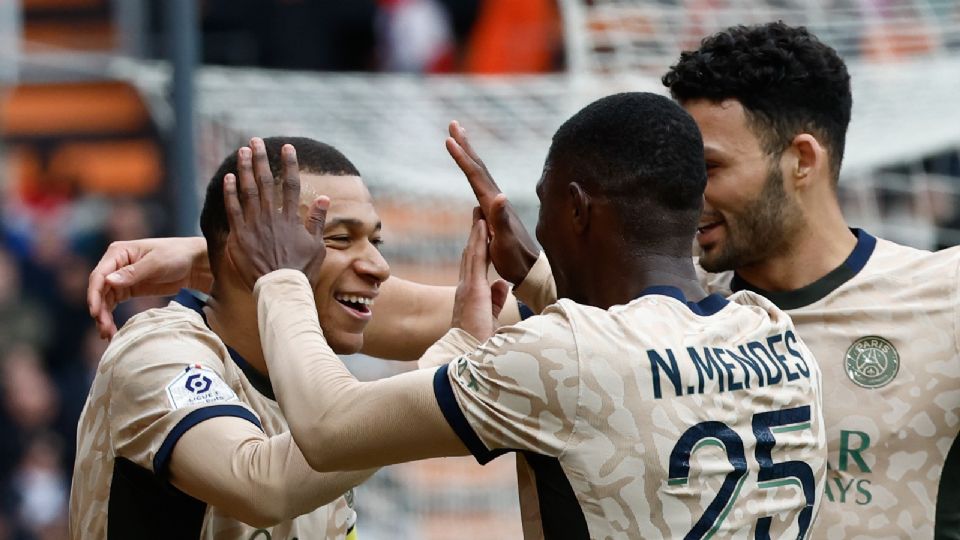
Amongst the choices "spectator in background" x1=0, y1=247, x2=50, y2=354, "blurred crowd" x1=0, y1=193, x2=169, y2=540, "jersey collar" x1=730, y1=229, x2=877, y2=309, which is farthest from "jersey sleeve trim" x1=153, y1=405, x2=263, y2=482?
"spectator in background" x1=0, y1=247, x2=50, y2=354

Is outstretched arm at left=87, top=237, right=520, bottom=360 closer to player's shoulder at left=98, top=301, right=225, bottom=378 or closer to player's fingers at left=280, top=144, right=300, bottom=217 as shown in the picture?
player's shoulder at left=98, top=301, right=225, bottom=378

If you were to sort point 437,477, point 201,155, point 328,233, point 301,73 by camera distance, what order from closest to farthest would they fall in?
point 328,233 < point 201,155 < point 437,477 < point 301,73

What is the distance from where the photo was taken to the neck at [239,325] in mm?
4062

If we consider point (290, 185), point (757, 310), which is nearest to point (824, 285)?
point (757, 310)

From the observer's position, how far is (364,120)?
8.73 meters

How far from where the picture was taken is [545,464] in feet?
10.9

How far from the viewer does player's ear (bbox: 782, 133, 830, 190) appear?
4250 mm

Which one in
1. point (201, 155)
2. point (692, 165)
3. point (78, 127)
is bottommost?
point (78, 127)

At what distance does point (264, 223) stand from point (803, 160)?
1454 mm

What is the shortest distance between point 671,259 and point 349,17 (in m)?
9.16

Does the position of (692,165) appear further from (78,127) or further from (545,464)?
(78,127)

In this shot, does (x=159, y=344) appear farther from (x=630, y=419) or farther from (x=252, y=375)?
(x=630, y=419)

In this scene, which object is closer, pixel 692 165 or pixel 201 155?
pixel 692 165

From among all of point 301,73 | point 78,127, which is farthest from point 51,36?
point 301,73
